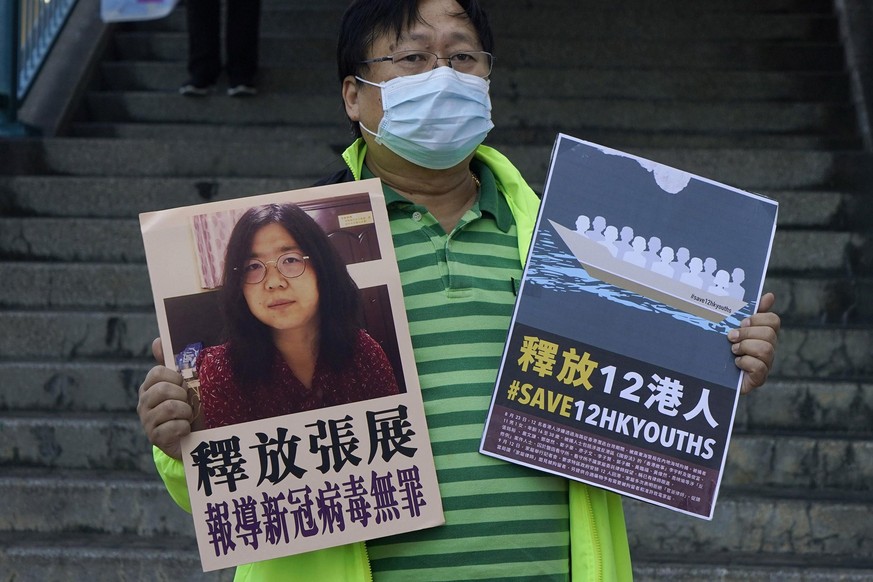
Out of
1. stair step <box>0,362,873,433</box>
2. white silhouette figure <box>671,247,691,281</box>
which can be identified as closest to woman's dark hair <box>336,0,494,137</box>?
white silhouette figure <box>671,247,691,281</box>

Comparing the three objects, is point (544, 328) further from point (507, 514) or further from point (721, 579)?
point (721, 579)

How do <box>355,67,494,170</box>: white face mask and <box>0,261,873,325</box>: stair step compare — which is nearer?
<box>355,67,494,170</box>: white face mask

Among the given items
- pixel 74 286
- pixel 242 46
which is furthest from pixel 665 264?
pixel 242 46

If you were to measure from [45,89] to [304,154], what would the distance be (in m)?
1.85

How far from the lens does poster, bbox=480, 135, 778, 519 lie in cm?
186

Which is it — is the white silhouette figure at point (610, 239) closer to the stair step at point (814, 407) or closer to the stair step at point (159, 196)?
the stair step at point (814, 407)

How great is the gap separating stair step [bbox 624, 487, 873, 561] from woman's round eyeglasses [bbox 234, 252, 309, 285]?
8.33 ft

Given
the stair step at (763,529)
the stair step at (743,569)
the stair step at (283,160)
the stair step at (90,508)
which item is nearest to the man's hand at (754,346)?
the stair step at (743,569)

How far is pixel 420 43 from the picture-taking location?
6.71 feet

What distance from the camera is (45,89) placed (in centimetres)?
650

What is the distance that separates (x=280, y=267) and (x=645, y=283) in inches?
25.0

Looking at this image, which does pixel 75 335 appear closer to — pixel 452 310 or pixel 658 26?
pixel 452 310

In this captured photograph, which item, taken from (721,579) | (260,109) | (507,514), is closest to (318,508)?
(507,514)

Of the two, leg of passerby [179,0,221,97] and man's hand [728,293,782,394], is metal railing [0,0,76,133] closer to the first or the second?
leg of passerby [179,0,221,97]
